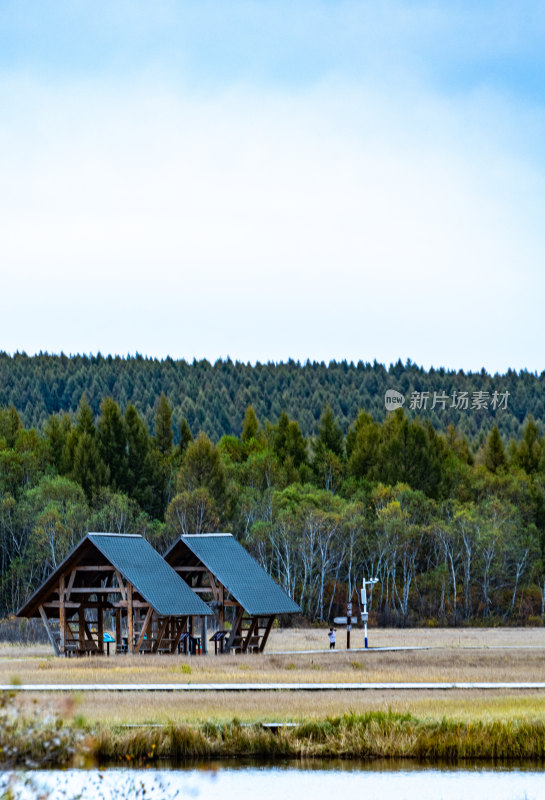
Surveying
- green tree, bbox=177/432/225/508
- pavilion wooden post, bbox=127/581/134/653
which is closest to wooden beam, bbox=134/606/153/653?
pavilion wooden post, bbox=127/581/134/653

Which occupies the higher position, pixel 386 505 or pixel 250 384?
pixel 250 384

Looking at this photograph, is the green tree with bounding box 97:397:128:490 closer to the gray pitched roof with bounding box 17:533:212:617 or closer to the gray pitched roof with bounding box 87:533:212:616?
the gray pitched roof with bounding box 17:533:212:617

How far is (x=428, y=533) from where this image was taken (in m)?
91.4

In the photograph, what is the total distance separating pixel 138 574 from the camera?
40.8 metres

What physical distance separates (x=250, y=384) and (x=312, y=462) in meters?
73.0

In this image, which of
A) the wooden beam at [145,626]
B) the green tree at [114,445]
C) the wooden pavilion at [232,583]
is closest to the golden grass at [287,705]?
the wooden beam at [145,626]

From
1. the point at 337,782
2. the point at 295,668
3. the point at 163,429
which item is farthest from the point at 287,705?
the point at 163,429

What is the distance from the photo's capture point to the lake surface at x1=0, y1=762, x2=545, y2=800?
17.8m

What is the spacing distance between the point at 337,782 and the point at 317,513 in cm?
6807

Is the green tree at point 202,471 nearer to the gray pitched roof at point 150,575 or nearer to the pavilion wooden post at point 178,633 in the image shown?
the pavilion wooden post at point 178,633

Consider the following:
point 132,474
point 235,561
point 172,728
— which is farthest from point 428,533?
point 172,728

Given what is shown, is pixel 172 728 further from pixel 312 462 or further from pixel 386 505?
pixel 312 462

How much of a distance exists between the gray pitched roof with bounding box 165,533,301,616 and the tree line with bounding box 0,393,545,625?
122ft

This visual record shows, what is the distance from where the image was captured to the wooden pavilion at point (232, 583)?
140 ft
